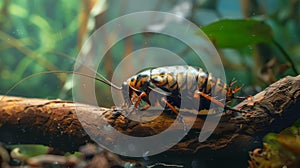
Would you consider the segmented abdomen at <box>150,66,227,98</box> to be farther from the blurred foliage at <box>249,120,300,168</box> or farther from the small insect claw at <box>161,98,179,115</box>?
the blurred foliage at <box>249,120,300,168</box>

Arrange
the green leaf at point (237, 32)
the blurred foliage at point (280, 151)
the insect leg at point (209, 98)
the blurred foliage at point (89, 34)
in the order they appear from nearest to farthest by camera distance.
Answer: the blurred foliage at point (280, 151) → the insect leg at point (209, 98) → the green leaf at point (237, 32) → the blurred foliage at point (89, 34)

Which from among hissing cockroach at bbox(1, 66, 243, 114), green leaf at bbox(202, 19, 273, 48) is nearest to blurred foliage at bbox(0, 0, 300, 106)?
green leaf at bbox(202, 19, 273, 48)

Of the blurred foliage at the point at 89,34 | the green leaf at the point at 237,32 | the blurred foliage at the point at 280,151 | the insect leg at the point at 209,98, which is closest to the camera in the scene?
the blurred foliage at the point at 280,151

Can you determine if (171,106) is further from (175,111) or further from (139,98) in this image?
(139,98)

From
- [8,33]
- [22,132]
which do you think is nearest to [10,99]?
[22,132]

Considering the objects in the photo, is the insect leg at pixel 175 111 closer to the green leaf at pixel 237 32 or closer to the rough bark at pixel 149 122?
the rough bark at pixel 149 122

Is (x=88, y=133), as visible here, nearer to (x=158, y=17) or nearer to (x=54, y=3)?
(x=158, y=17)

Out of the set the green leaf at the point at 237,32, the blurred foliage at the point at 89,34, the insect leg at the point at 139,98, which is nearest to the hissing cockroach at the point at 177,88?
the insect leg at the point at 139,98
